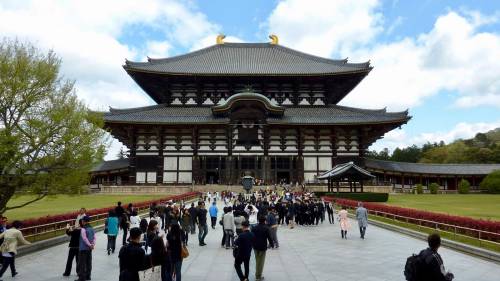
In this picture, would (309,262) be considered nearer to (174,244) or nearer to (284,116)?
(174,244)

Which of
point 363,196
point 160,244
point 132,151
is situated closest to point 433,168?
point 363,196

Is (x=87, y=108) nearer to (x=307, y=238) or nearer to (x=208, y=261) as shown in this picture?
(x=208, y=261)

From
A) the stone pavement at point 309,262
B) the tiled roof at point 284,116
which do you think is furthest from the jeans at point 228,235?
the tiled roof at point 284,116

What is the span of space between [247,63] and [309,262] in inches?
2054

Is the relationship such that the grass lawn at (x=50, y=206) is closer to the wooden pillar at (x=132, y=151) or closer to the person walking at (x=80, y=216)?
the person walking at (x=80, y=216)

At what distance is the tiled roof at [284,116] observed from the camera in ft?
171

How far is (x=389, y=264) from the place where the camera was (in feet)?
43.3

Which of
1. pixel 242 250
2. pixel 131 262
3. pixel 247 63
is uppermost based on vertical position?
pixel 247 63

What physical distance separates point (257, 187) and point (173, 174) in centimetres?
1174

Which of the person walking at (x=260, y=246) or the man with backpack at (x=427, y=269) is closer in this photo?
the man with backpack at (x=427, y=269)

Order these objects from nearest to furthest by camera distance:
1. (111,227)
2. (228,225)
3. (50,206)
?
(111,227) → (228,225) → (50,206)

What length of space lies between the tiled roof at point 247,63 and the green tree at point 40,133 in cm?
3907

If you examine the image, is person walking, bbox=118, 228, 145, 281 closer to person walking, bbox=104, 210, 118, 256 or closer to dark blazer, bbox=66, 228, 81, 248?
dark blazer, bbox=66, 228, 81, 248

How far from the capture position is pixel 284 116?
→ 55.7m
